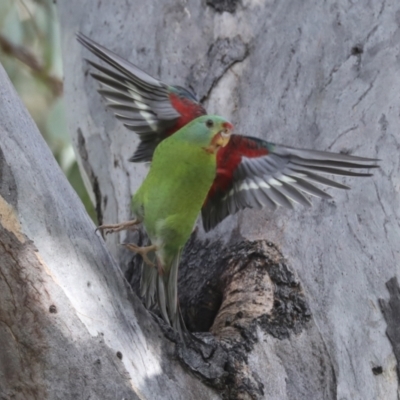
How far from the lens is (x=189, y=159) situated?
6.22ft

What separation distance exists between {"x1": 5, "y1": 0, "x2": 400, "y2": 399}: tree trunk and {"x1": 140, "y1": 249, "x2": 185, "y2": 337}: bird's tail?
0.07 m

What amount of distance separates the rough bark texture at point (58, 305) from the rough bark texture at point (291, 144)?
13 cm

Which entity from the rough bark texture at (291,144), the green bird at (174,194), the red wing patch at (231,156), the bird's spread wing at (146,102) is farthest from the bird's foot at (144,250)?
the bird's spread wing at (146,102)

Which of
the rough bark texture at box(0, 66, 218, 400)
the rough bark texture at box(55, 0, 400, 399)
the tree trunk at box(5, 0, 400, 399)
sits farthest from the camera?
the rough bark texture at box(55, 0, 400, 399)

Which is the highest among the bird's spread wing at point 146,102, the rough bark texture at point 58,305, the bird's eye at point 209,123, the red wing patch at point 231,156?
the bird's spread wing at point 146,102

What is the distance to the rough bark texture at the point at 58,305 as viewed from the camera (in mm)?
1289

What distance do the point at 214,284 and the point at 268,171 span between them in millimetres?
319

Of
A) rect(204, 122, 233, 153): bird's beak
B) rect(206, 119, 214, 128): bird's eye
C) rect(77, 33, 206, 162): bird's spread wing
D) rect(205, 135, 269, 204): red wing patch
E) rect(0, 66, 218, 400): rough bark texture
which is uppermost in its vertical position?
rect(77, 33, 206, 162): bird's spread wing

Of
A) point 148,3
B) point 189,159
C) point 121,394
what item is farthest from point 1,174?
point 148,3

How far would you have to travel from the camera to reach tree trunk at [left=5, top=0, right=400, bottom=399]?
1393mm

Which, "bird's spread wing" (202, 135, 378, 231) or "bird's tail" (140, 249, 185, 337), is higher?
"bird's spread wing" (202, 135, 378, 231)

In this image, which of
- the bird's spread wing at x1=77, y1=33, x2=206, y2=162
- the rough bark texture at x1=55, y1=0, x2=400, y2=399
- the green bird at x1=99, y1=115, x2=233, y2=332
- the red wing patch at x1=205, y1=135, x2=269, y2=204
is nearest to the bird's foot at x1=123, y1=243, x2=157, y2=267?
the green bird at x1=99, y1=115, x2=233, y2=332

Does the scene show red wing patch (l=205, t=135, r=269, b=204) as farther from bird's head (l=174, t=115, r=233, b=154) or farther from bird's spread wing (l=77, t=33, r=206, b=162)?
bird's spread wing (l=77, t=33, r=206, b=162)

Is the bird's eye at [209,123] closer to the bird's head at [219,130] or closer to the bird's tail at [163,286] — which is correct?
the bird's head at [219,130]
